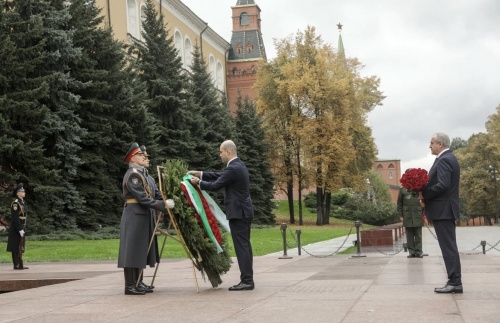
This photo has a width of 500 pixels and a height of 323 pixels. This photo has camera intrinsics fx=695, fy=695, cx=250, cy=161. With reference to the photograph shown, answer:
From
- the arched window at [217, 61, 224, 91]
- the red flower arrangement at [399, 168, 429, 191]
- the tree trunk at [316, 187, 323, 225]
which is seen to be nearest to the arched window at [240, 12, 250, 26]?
the arched window at [217, 61, 224, 91]

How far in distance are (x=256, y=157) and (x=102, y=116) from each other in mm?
19345

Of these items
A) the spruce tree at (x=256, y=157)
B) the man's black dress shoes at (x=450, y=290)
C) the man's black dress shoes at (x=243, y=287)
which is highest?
the spruce tree at (x=256, y=157)

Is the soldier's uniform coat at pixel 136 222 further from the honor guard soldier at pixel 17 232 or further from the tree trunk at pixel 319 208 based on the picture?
the tree trunk at pixel 319 208

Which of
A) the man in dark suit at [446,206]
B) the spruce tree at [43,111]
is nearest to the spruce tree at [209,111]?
the spruce tree at [43,111]

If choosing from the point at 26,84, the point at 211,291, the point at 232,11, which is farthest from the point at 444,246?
the point at 232,11

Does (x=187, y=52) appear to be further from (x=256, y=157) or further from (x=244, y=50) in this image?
(x=256, y=157)

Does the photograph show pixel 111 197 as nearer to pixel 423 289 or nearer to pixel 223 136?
pixel 223 136

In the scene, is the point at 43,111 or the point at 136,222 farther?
the point at 43,111

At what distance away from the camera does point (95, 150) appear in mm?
29859

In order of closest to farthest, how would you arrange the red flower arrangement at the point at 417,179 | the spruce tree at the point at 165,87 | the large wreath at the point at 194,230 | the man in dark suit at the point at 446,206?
1. the man in dark suit at the point at 446,206
2. the red flower arrangement at the point at 417,179
3. the large wreath at the point at 194,230
4. the spruce tree at the point at 165,87

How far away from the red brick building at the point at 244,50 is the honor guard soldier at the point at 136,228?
67236mm

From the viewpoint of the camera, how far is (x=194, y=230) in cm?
906

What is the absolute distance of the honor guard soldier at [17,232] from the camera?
49.1 feet

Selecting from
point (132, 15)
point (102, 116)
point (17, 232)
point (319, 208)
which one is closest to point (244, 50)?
point (132, 15)
